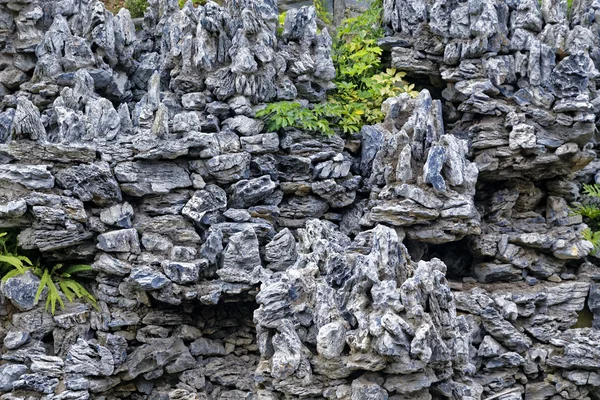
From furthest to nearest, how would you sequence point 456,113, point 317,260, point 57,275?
point 456,113, point 57,275, point 317,260

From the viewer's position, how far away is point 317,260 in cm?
969

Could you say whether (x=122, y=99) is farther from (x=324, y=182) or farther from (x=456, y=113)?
(x=456, y=113)

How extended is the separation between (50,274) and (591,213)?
34.1 feet

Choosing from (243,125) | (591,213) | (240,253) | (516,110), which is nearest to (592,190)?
(591,213)

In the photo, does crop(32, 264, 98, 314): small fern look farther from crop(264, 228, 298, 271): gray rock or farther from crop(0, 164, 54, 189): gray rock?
crop(264, 228, 298, 271): gray rock

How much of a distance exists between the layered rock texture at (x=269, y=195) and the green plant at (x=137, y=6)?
2.55 metres

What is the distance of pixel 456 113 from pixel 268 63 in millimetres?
3917

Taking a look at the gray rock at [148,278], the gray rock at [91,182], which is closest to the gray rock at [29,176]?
the gray rock at [91,182]

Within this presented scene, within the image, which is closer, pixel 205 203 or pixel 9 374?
pixel 9 374

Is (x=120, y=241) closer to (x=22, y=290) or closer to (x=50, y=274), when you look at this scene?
(x=50, y=274)

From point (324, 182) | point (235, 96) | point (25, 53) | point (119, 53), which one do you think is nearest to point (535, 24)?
point (324, 182)

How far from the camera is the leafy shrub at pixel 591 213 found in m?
12.5

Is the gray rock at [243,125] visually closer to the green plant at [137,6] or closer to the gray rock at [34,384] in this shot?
the gray rock at [34,384]

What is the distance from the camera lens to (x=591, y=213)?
42.6 ft
